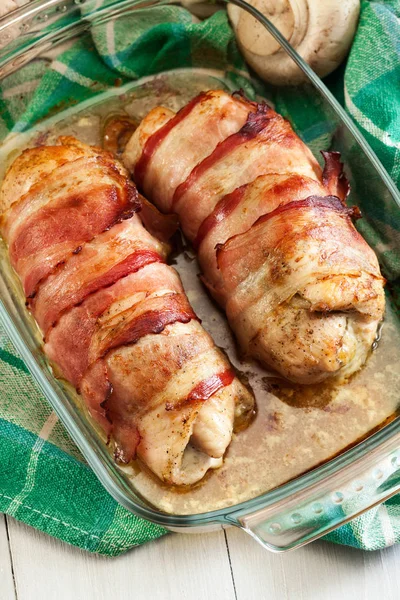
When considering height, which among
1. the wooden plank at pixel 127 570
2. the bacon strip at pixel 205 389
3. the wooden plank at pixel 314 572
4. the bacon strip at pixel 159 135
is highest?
the bacon strip at pixel 159 135

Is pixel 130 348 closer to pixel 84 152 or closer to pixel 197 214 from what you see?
pixel 197 214

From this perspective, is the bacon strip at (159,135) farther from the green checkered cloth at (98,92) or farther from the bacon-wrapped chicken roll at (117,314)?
the green checkered cloth at (98,92)

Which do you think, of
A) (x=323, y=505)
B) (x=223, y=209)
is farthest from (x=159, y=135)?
(x=323, y=505)

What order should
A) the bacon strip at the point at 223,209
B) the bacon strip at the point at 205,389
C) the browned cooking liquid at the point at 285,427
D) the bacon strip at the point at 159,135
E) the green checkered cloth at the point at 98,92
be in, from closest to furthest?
the bacon strip at the point at 205,389, the browned cooking liquid at the point at 285,427, the green checkered cloth at the point at 98,92, the bacon strip at the point at 223,209, the bacon strip at the point at 159,135

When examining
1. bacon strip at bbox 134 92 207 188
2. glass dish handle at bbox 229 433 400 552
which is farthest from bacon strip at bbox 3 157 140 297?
glass dish handle at bbox 229 433 400 552

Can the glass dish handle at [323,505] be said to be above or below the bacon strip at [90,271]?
below

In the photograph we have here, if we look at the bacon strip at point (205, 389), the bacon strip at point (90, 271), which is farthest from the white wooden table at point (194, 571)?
the bacon strip at point (90, 271)

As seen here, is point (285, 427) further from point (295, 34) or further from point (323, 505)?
point (295, 34)
